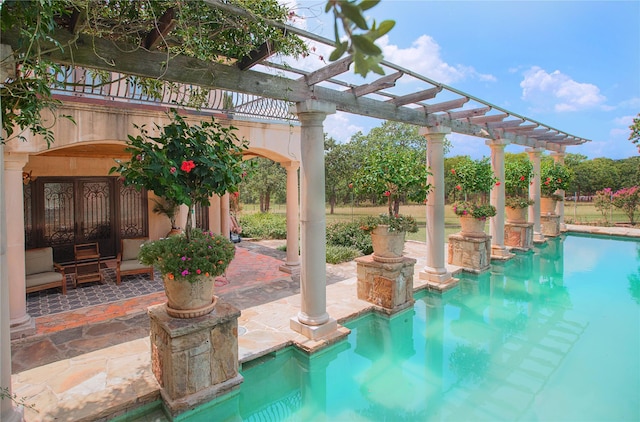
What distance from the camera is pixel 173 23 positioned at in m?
3.22

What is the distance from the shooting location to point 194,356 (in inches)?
146

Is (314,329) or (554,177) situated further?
(554,177)

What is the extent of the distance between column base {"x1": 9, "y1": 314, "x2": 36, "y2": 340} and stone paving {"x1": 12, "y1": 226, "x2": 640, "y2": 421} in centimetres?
18

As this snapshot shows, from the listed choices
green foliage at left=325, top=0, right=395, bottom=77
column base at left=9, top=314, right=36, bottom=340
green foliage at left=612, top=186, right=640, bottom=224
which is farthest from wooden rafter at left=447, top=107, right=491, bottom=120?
green foliage at left=612, top=186, right=640, bottom=224

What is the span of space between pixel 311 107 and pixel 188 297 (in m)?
2.93

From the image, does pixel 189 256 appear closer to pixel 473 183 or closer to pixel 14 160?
pixel 14 160

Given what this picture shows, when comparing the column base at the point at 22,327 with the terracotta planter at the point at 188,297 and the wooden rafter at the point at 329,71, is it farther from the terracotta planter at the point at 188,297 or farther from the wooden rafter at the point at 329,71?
the wooden rafter at the point at 329,71

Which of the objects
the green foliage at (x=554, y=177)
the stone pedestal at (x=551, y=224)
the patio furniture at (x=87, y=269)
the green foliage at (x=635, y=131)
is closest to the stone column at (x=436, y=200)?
the patio furniture at (x=87, y=269)

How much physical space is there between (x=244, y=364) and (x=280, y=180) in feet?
68.7

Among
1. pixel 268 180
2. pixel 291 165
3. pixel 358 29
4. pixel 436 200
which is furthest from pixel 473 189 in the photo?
pixel 268 180

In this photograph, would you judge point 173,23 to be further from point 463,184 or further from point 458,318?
point 463,184

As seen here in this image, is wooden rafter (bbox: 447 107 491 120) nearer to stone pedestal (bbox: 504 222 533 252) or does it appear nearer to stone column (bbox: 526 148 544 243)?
stone pedestal (bbox: 504 222 533 252)

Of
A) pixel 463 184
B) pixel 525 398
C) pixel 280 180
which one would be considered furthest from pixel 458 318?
pixel 280 180

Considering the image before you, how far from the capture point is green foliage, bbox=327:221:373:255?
12.0m
